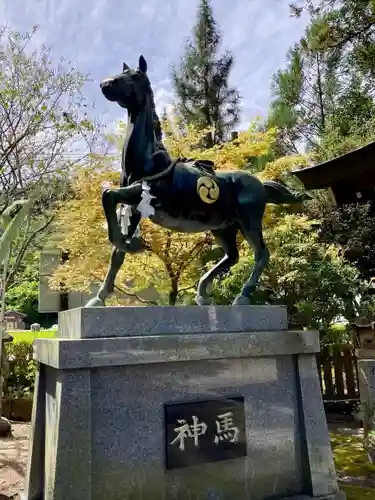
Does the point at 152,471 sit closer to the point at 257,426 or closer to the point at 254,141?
the point at 257,426

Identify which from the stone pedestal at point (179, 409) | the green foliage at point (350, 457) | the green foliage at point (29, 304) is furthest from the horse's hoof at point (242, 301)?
the green foliage at point (29, 304)

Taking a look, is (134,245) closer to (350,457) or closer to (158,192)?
(158,192)

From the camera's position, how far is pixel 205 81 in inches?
713

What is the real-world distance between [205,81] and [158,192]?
1616 centimetres

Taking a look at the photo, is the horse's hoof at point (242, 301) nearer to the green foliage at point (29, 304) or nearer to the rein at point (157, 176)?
the rein at point (157, 176)

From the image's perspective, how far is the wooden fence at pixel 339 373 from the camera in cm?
847

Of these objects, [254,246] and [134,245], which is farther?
[254,246]

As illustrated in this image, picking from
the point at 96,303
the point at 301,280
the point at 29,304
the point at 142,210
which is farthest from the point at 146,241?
the point at 29,304

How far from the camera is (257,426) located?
3.16 metres

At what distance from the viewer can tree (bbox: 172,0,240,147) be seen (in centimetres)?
1764

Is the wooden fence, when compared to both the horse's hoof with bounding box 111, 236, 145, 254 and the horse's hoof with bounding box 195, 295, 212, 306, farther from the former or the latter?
the horse's hoof with bounding box 111, 236, 145, 254

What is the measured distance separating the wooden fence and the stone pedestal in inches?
222

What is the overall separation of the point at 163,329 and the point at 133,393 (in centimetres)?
46

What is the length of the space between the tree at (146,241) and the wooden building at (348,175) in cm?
252
